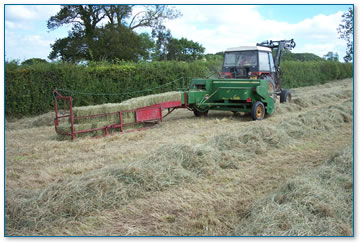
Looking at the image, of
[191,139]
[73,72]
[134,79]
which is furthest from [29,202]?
[134,79]

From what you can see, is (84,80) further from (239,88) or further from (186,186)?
(186,186)

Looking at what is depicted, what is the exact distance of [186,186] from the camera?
443 centimetres

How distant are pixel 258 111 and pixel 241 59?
2.47 meters

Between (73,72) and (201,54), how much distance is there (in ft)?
33.9

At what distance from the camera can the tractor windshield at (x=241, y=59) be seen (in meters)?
11.2

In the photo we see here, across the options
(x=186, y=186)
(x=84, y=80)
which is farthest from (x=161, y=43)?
(x=186, y=186)

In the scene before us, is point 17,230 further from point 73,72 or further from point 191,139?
point 73,72

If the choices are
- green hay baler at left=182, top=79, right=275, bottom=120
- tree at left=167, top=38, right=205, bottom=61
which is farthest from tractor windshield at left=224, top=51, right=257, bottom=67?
tree at left=167, top=38, right=205, bottom=61

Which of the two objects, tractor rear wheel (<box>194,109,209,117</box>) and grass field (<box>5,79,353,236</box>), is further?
tractor rear wheel (<box>194,109,209,117</box>)

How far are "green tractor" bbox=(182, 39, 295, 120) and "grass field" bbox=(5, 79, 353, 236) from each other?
2.52 m

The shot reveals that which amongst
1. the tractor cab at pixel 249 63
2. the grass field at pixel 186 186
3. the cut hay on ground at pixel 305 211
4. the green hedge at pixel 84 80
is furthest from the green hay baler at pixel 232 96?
the cut hay on ground at pixel 305 211

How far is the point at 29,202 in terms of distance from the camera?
3.61m

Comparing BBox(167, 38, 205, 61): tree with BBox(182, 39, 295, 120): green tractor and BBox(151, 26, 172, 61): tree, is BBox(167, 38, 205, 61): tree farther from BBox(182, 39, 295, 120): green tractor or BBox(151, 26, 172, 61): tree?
BBox(182, 39, 295, 120): green tractor

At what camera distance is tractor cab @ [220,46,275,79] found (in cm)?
1116
